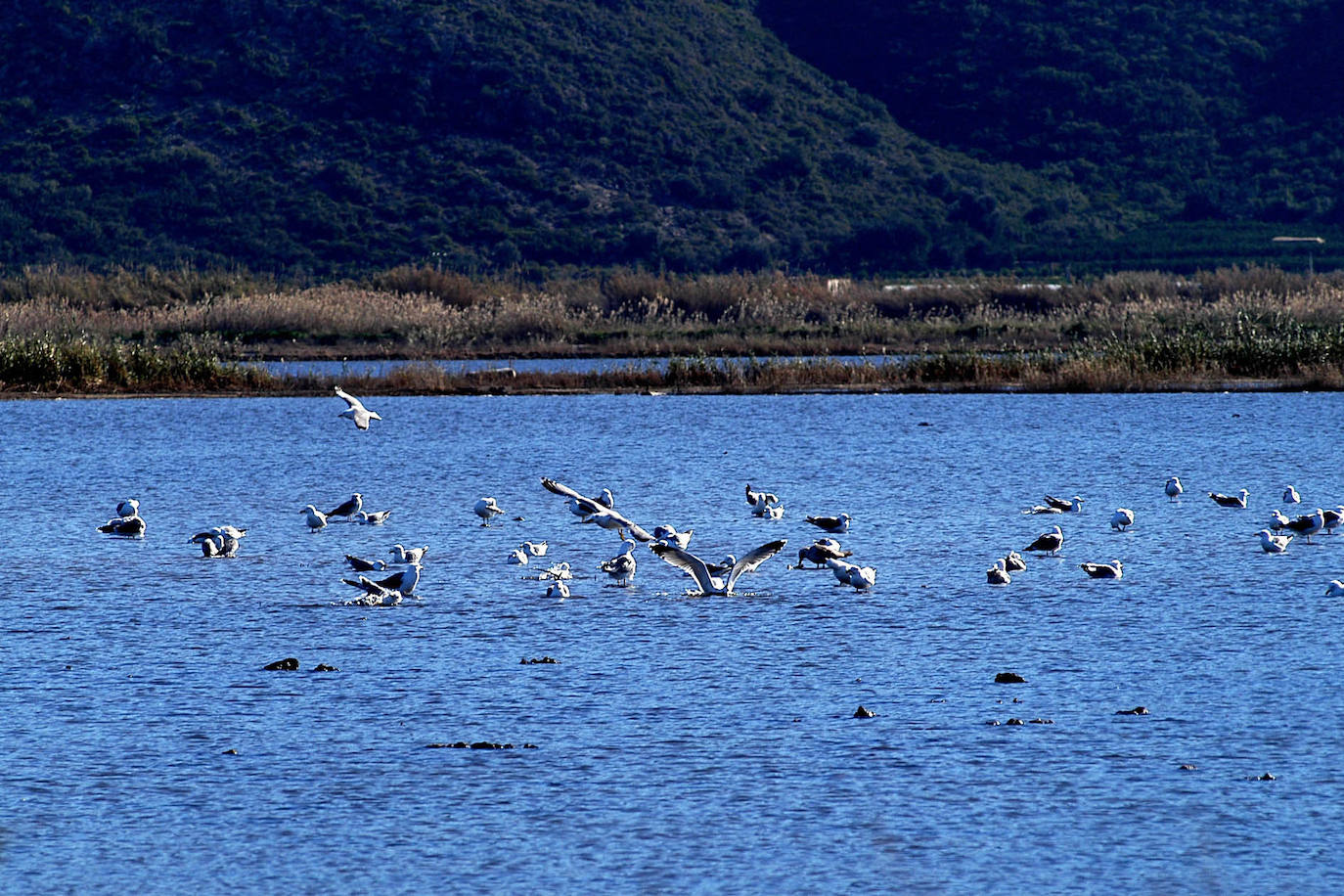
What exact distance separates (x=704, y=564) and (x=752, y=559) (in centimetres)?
41

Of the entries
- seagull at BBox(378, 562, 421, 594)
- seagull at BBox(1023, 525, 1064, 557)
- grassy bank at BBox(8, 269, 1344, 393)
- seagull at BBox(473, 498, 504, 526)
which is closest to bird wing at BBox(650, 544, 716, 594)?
seagull at BBox(378, 562, 421, 594)

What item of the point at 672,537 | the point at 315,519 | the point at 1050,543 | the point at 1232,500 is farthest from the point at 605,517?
the point at 1232,500

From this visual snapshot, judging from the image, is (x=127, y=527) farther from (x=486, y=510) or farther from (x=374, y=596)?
(x=374, y=596)

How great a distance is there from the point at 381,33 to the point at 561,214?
15.3 m

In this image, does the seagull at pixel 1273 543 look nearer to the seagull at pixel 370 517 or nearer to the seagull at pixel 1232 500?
the seagull at pixel 1232 500

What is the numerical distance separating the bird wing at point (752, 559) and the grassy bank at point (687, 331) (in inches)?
1097

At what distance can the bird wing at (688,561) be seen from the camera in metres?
15.7

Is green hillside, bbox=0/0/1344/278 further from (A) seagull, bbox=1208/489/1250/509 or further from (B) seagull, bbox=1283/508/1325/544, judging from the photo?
(B) seagull, bbox=1283/508/1325/544

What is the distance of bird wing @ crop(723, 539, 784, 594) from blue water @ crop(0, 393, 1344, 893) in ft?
0.75

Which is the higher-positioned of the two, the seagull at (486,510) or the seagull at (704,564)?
the seagull at (704,564)

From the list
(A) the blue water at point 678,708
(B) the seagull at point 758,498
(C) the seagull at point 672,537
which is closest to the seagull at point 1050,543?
(A) the blue water at point 678,708

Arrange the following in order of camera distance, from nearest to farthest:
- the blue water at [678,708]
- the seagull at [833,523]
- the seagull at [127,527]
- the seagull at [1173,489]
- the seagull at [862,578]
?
1. the blue water at [678,708]
2. the seagull at [862,578]
3. the seagull at [833,523]
4. the seagull at [127,527]
5. the seagull at [1173,489]

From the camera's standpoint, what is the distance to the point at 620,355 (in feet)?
190

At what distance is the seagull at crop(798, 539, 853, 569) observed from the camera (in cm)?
1814
